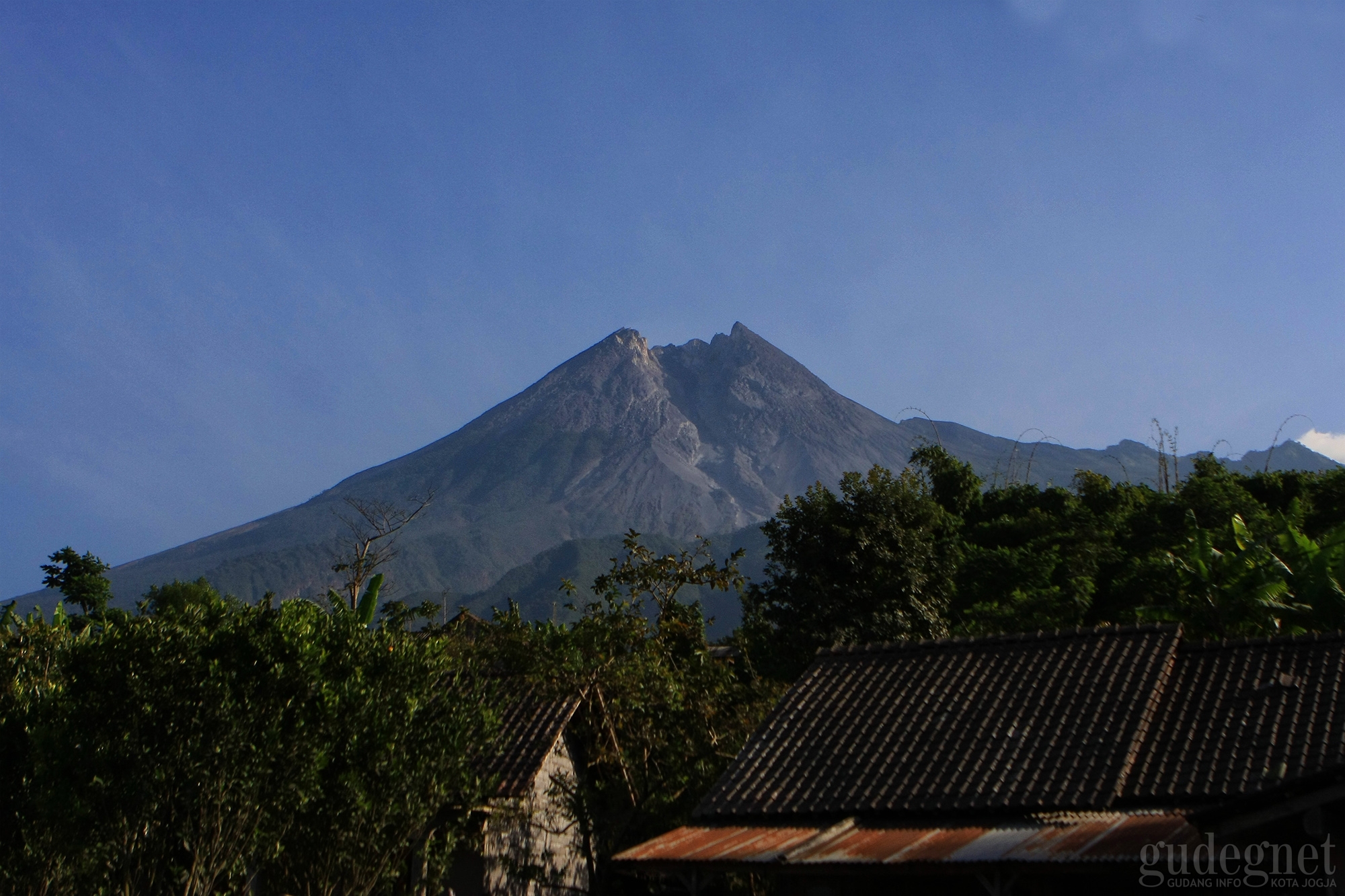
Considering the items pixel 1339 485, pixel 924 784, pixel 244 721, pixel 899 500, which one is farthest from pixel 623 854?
pixel 1339 485

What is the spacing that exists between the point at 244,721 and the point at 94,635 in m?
2.94

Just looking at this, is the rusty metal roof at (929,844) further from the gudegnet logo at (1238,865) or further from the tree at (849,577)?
the tree at (849,577)

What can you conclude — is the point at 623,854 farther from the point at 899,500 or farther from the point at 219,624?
the point at 899,500

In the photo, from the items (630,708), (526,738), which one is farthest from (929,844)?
(526,738)

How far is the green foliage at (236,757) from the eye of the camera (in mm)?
12094

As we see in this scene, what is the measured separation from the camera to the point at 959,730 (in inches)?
518

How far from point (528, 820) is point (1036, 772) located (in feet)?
23.4

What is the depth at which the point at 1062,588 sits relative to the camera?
27047mm

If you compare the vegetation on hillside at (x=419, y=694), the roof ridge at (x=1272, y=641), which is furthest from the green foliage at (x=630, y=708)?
the roof ridge at (x=1272, y=641)

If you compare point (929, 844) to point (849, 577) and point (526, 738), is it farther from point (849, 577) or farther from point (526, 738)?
point (849, 577)

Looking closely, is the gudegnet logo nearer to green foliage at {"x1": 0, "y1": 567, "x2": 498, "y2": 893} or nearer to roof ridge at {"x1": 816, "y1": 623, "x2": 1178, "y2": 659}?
roof ridge at {"x1": 816, "y1": 623, "x2": 1178, "y2": 659}

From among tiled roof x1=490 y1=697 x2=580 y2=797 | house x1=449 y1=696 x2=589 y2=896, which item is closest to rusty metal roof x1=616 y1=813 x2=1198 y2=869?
house x1=449 y1=696 x2=589 y2=896

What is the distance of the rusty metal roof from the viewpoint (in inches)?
377

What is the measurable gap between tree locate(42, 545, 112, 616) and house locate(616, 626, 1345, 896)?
99.6ft
